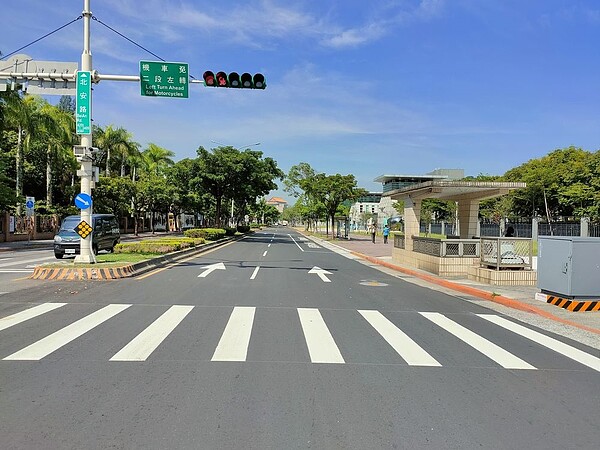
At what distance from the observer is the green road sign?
48.6ft

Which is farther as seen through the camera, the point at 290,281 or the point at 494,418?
the point at 290,281

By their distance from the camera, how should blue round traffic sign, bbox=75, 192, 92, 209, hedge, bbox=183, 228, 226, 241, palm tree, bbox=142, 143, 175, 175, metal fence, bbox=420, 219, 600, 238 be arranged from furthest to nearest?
1. palm tree, bbox=142, 143, 175, 175
2. metal fence, bbox=420, 219, 600, 238
3. hedge, bbox=183, 228, 226, 241
4. blue round traffic sign, bbox=75, 192, 92, 209

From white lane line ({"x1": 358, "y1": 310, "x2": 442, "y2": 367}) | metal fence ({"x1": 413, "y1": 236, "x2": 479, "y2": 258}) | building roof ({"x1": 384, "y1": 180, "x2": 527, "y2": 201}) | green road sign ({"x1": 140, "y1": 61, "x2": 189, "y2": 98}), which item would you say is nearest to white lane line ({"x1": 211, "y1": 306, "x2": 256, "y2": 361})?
white lane line ({"x1": 358, "y1": 310, "x2": 442, "y2": 367})

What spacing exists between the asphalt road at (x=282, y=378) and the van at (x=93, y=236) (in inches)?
412

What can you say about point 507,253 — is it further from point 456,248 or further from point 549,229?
point 549,229

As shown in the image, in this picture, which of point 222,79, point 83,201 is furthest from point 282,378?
point 83,201

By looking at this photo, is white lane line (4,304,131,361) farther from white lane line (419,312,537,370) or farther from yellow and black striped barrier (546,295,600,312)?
yellow and black striped barrier (546,295,600,312)

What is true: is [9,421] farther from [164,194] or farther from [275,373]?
[164,194]

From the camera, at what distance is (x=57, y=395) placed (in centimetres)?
497

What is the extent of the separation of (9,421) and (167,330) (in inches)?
140

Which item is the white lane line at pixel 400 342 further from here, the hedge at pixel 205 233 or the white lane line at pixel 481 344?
the hedge at pixel 205 233

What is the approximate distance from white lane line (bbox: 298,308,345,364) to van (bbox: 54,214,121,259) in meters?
14.3

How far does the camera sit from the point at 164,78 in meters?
14.9

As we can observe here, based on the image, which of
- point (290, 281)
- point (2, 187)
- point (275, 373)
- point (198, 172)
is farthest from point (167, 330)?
point (198, 172)
